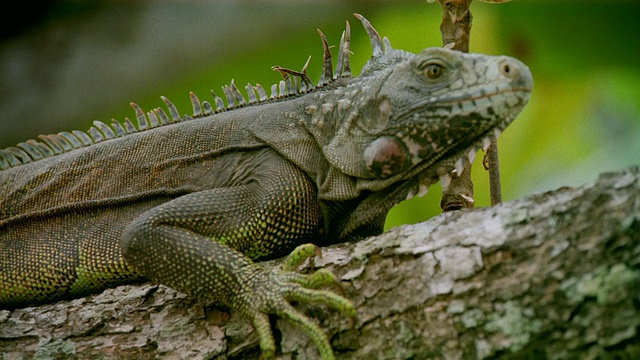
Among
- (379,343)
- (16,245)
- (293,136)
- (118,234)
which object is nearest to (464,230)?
(379,343)

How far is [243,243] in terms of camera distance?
4.98 m

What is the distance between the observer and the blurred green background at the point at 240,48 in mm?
6477

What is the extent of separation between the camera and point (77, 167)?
19.8 ft

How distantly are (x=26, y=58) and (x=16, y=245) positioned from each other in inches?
78.1

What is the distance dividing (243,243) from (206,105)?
1.52 m

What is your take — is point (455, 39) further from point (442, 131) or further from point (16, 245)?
point (16, 245)

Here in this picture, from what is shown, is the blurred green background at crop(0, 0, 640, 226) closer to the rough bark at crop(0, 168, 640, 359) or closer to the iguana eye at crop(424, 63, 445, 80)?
the iguana eye at crop(424, 63, 445, 80)

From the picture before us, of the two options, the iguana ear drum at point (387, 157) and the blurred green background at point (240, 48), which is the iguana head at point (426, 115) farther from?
the blurred green background at point (240, 48)

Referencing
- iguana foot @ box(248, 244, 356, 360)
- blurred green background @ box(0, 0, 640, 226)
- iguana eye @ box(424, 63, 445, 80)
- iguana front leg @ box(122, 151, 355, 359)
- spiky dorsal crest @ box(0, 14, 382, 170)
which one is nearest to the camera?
iguana foot @ box(248, 244, 356, 360)

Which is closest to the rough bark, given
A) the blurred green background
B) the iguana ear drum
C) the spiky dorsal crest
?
the iguana ear drum

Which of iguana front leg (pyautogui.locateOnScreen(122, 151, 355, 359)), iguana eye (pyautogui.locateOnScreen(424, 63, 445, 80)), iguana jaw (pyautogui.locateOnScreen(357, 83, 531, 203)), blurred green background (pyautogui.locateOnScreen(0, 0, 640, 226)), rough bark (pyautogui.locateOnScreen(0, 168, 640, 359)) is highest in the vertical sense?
blurred green background (pyautogui.locateOnScreen(0, 0, 640, 226))

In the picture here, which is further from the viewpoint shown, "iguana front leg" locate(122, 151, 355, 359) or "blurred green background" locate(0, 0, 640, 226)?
"blurred green background" locate(0, 0, 640, 226)

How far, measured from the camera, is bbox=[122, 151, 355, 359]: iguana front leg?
432 cm

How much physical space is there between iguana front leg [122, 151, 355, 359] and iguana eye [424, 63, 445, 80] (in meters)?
1.11
